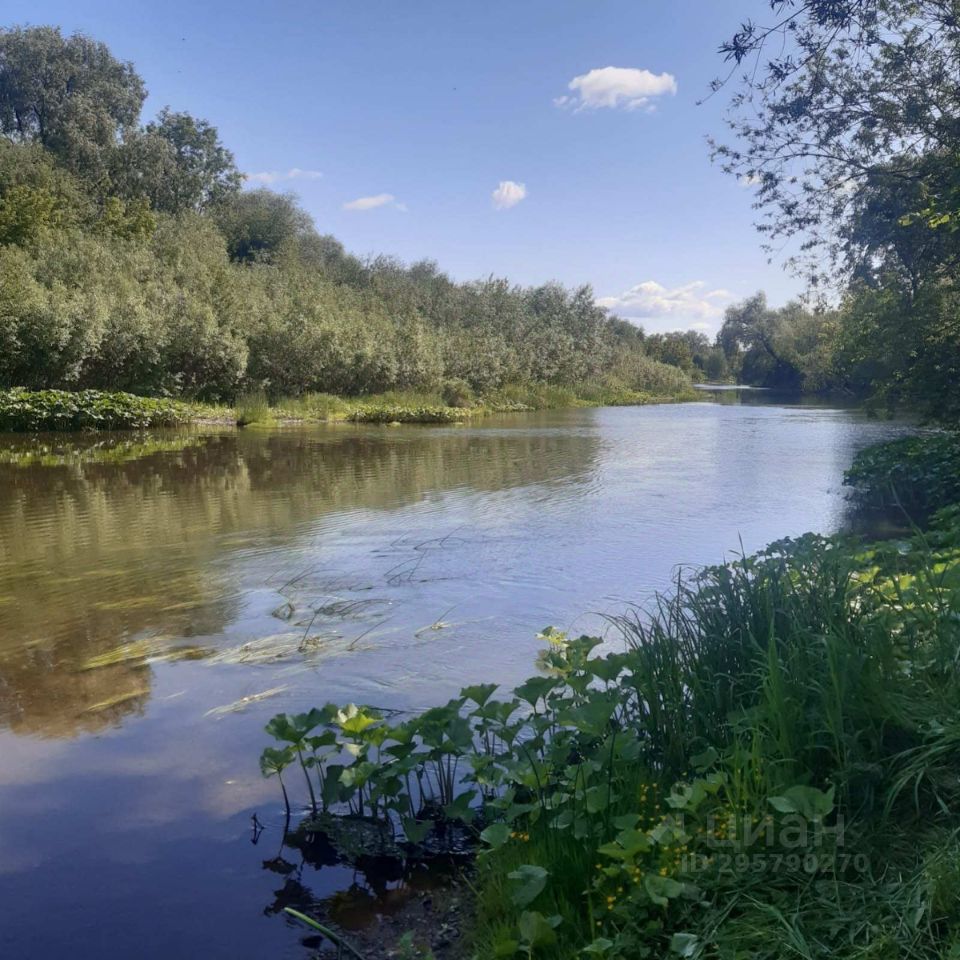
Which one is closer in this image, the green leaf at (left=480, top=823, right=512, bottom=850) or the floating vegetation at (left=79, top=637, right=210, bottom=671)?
the green leaf at (left=480, top=823, right=512, bottom=850)

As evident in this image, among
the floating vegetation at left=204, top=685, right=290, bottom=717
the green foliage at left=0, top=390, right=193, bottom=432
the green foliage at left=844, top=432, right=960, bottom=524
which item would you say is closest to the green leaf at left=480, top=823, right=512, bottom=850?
the floating vegetation at left=204, top=685, right=290, bottom=717

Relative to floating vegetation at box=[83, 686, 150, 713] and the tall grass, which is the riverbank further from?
floating vegetation at box=[83, 686, 150, 713]

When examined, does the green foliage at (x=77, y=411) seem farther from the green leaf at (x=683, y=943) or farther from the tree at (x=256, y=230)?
the tree at (x=256, y=230)

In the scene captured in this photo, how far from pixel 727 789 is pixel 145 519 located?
1115 cm

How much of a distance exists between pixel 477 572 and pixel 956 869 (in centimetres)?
709

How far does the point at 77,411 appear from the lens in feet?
82.3

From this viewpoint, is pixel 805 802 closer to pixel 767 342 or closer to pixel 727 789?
pixel 727 789

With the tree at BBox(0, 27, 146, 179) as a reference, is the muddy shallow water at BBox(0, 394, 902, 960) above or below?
below

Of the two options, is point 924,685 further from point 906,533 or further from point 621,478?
point 621,478

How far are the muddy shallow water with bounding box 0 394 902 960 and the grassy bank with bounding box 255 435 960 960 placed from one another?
0.63m

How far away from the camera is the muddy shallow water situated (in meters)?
3.67

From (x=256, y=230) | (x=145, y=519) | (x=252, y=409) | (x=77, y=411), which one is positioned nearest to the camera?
(x=145, y=519)

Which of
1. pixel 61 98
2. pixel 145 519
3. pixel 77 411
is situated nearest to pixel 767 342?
pixel 61 98

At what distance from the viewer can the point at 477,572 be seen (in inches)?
368
